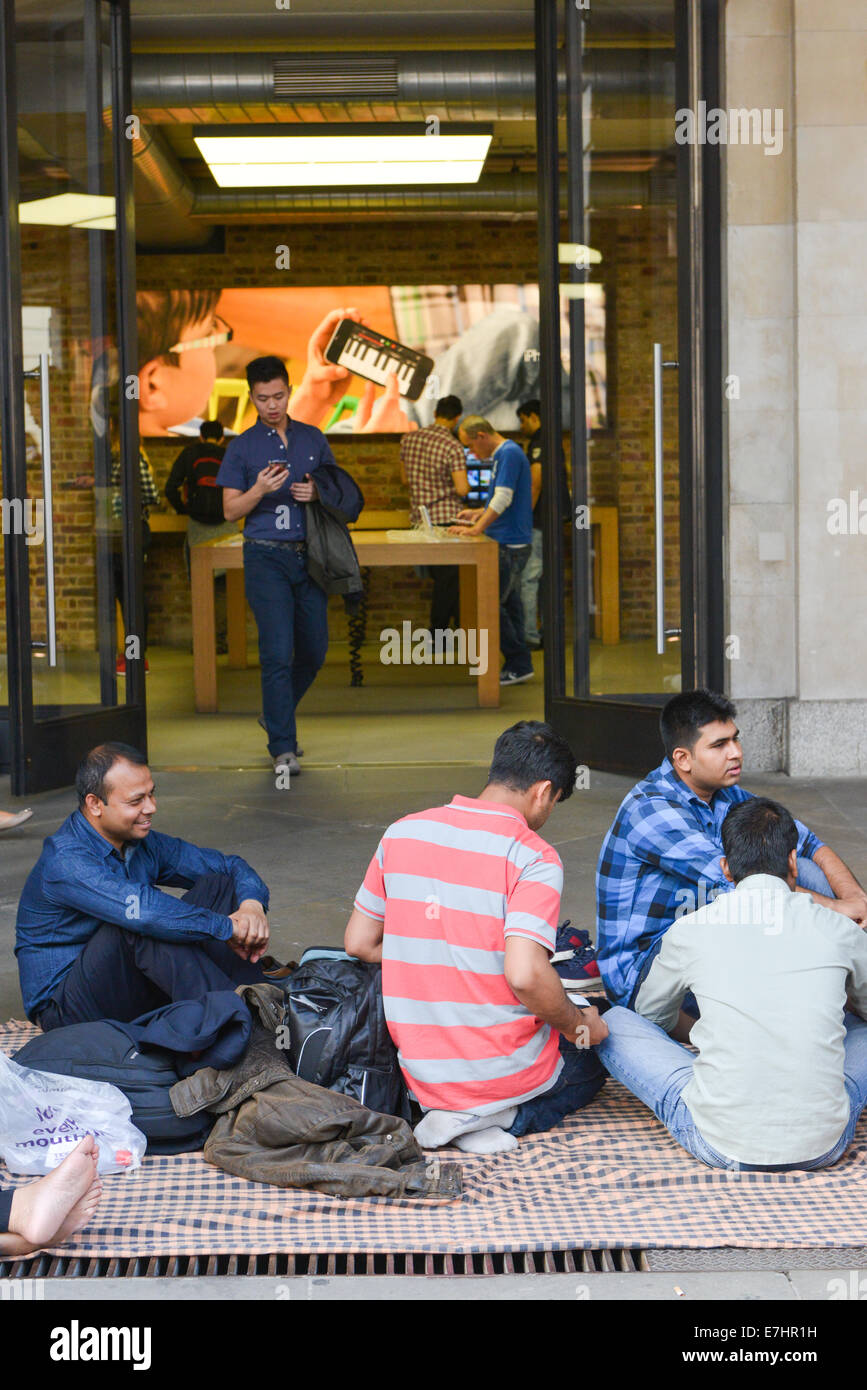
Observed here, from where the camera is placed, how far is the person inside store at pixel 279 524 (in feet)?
21.0

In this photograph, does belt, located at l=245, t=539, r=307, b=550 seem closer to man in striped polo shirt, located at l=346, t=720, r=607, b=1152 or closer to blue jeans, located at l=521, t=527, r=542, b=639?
blue jeans, located at l=521, t=527, r=542, b=639

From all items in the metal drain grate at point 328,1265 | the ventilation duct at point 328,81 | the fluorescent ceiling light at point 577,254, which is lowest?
the metal drain grate at point 328,1265

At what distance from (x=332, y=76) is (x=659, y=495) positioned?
3.43 meters

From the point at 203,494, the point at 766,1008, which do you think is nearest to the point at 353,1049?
the point at 766,1008

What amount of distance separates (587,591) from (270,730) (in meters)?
1.45

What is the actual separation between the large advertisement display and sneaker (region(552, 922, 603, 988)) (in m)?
9.03

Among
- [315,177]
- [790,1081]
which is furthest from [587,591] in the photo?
[315,177]

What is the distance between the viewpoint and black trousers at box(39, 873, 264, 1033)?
319 cm

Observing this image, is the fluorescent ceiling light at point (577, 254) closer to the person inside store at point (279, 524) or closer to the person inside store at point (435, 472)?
the person inside store at point (279, 524)

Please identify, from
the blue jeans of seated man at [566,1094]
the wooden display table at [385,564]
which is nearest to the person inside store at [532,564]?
the wooden display table at [385,564]

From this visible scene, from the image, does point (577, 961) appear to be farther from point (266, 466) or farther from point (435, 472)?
point (435, 472)

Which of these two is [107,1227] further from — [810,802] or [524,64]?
[524,64]

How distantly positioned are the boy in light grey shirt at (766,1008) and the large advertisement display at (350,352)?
978 cm

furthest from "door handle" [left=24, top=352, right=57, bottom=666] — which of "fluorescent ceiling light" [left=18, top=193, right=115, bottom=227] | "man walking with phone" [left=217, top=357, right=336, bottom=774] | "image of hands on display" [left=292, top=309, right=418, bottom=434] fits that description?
"image of hands on display" [left=292, top=309, right=418, bottom=434]
